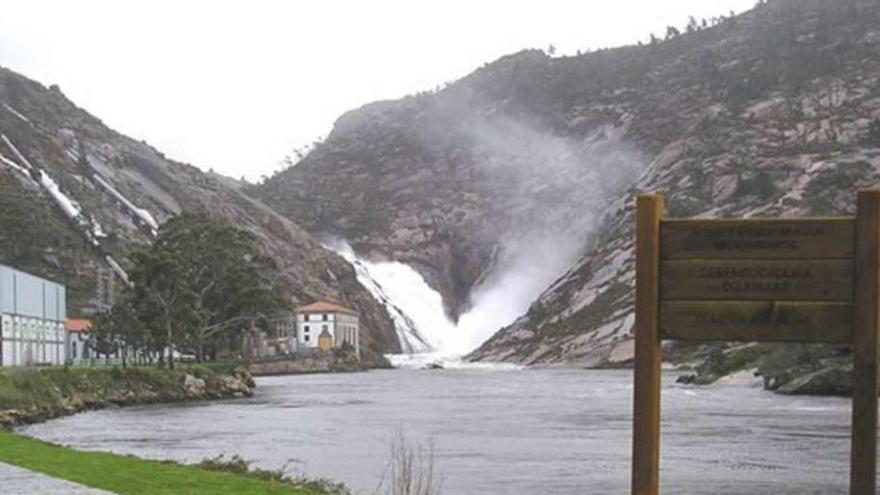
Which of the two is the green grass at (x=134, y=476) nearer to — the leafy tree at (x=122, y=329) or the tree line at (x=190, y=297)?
the tree line at (x=190, y=297)

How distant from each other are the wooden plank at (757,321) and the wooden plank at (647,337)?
15 centimetres

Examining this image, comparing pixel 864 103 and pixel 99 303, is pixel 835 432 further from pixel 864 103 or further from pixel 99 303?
pixel 864 103

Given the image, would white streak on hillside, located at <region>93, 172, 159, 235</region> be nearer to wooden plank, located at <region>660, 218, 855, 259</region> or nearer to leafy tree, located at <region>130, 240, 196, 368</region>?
leafy tree, located at <region>130, 240, 196, 368</region>

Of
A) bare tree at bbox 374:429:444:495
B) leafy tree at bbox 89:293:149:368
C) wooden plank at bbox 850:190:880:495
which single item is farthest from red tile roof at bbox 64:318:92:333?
wooden plank at bbox 850:190:880:495

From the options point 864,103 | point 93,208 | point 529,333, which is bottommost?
point 529,333

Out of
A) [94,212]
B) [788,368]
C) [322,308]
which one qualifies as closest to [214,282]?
[94,212]

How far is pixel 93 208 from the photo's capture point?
505ft

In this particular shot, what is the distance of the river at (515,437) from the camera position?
2859cm

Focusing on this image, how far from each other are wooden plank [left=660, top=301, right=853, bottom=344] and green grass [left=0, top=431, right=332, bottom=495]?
385 inches

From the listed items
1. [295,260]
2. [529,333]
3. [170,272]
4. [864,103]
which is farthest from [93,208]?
[864,103]

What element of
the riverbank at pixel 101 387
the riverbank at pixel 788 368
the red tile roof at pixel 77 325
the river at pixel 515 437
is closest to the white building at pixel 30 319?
the red tile roof at pixel 77 325

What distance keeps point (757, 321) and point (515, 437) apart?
3185cm

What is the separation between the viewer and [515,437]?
134 feet

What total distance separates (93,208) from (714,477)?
445 feet
